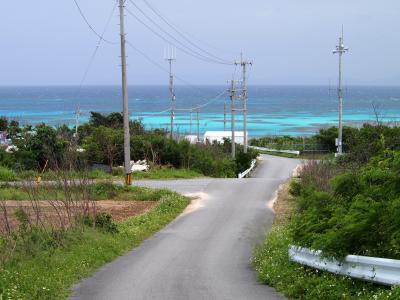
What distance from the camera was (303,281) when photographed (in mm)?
9312

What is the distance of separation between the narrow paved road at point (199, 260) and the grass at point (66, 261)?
0.90 feet

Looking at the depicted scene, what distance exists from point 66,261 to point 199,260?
2839mm

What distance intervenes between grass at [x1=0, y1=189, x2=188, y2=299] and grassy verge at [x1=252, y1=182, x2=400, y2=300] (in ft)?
10.8

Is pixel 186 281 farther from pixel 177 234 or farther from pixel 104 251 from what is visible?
pixel 177 234

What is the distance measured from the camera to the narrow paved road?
10.0 meters

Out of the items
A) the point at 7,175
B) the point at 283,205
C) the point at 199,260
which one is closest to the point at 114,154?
the point at 7,175

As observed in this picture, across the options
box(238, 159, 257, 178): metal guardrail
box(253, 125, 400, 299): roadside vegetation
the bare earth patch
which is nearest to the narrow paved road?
the bare earth patch

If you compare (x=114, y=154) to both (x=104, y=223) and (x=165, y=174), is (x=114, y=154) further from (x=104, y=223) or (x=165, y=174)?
(x=104, y=223)

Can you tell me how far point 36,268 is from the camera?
11109 millimetres

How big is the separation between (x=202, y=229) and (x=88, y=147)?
24.9 m

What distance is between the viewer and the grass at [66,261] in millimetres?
9781

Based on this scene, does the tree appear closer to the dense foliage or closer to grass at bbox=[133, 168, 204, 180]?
grass at bbox=[133, 168, 204, 180]

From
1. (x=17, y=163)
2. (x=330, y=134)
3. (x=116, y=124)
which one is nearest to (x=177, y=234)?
(x=17, y=163)

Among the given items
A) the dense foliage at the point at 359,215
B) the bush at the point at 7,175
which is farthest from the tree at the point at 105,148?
the dense foliage at the point at 359,215
